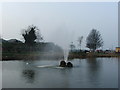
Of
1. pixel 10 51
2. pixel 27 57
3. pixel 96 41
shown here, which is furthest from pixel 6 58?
pixel 96 41

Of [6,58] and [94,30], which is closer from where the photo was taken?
[6,58]

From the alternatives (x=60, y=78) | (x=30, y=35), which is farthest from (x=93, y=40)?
(x=60, y=78)

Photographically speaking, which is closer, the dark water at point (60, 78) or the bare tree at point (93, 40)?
the dark water at point (60, 78)

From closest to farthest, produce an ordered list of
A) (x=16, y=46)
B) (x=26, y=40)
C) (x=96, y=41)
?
(x=16, y=46) → (x=26, y=40) → (x=96, y=41)

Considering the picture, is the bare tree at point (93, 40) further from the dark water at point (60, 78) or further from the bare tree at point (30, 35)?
the dark water at point (60, 78)

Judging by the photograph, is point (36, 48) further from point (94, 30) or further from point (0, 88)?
point (0, 88)

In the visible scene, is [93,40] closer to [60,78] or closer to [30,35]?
[30,35]

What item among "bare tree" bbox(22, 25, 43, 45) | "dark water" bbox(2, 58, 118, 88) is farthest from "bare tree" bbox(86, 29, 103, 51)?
"dark water" bbox(2, 58, 118, 88)

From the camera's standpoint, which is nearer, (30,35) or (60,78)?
(60,78)

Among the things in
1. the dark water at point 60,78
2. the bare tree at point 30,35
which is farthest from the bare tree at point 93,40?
the dark water at point 60,78

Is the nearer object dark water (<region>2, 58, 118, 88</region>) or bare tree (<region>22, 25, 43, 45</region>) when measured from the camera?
dark water (<region>2, 58, 118, 88</region>)

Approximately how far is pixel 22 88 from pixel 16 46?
4096cm

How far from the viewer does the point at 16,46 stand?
5347cm

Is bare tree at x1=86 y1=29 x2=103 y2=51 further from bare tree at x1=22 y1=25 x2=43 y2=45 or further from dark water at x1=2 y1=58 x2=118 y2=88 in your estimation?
dark water at x1=2 y1=58 x2=118 y2=88
